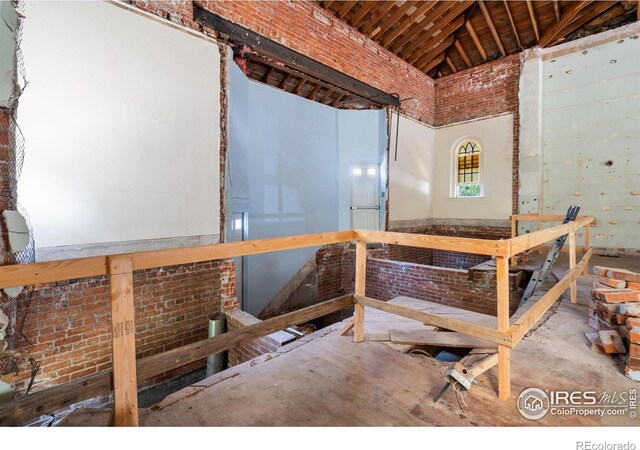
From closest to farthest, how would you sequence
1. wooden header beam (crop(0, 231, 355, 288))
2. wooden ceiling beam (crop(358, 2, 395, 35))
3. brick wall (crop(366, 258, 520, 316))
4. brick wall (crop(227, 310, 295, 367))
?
wooden header beam (crop(0, 231, 355, 288))
brick wall (crop(227, 310, 295, 367))
brick wall (crop(366, 258, 520, 316))
wooden ceiling beam (crop(358, 2, 395, 35))

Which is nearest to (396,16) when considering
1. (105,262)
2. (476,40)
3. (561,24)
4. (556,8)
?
(476,40)

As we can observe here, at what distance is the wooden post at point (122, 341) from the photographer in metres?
1.24

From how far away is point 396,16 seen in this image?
6.27 m

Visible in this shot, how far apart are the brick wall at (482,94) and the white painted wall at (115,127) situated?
22.5 feet

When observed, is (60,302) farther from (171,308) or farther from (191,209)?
(191,209)

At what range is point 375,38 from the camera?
6.85 metres

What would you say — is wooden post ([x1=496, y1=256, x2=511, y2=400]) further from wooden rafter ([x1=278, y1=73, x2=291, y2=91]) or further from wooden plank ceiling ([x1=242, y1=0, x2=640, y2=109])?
wooden rafter ([x1=278, y1=73, x2=291, y2=91])

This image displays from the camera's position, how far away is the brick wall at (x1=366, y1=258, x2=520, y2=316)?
15.1 ft

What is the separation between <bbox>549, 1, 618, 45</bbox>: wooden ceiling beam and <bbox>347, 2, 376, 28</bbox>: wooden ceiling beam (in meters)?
4.47

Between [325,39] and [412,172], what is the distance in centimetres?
402

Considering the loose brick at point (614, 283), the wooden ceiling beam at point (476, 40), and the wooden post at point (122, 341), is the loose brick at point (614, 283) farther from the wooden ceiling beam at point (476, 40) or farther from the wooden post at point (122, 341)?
the wooden ceiling beam at point (476, 40)

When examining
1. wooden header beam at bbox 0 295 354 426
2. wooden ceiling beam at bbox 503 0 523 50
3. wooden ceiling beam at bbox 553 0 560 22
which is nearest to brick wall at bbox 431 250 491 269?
wooden ceiling beam at bbox 503 0 523 50

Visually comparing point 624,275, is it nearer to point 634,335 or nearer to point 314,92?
point 634,335

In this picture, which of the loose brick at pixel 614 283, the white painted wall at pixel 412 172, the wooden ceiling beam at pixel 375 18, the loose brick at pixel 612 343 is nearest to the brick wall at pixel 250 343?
the loose brick at pixel 612 343
